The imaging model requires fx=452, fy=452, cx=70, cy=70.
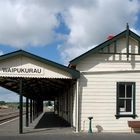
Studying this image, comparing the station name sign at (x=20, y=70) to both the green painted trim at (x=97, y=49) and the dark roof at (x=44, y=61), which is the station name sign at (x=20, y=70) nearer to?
A: the dark roof at (x=44, y=61)

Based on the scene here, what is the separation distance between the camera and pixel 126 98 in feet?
74.2

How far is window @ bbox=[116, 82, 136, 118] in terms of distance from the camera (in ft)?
73.8

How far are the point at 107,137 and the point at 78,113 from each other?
3.11m

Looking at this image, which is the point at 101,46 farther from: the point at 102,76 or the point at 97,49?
the point at 102,76

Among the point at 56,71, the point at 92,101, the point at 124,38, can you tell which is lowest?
the point at 92,101

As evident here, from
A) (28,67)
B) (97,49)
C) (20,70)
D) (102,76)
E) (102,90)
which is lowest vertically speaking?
(102,90)

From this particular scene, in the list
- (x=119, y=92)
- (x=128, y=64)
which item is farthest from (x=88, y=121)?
(x=128, y=64)

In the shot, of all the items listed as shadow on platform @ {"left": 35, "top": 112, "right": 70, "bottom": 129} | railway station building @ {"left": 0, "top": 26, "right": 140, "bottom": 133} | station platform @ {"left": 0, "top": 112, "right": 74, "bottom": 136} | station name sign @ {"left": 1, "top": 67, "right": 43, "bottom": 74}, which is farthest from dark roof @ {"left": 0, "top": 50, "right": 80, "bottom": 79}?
shadow on platform @ {"left": 35, "top": 112, "right": 70, "bottom": 129}

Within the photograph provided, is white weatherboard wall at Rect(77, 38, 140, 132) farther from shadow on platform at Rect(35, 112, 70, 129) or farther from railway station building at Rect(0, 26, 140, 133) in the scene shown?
shadow on platform at Rect(35, 112, 70, 129)

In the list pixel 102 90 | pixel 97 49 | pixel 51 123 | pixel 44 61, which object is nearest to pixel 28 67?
pixel 44 61

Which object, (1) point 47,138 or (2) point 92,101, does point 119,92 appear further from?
(1) point 47,138

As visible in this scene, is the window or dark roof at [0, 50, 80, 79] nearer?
dark roof at [0, 50, 80, 79]

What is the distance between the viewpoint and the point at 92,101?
22172 mm

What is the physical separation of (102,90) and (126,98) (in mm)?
1328
